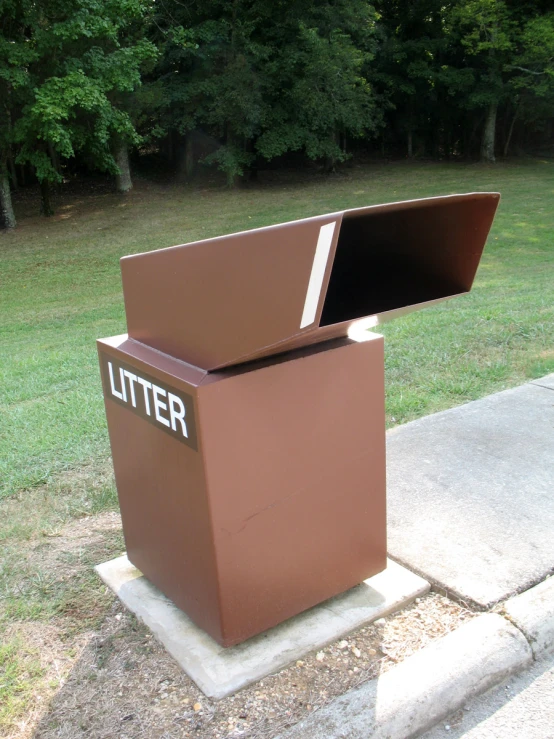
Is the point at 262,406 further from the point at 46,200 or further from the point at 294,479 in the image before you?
the point at 46,200

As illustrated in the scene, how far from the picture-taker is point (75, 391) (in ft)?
17.2

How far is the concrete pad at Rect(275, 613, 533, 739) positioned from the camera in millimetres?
2047

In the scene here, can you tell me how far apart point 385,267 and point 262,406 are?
A: 845mm

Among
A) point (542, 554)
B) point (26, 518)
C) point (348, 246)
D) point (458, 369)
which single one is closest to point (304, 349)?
point (348, 246)

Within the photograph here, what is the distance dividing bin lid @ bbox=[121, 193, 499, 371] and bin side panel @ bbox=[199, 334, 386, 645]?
143 mm

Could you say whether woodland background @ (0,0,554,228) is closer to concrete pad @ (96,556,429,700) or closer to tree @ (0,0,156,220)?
tree @ (0,0,156,220)

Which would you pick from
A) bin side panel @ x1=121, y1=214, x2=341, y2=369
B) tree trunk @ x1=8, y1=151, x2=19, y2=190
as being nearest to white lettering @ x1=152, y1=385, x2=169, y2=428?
bin side panel @ x1=121, y1=214, x2=341, y2=369

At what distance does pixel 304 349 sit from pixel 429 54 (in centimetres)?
2923

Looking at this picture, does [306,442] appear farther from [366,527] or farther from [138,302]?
[138,302]

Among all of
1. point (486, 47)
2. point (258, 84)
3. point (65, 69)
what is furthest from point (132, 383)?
point (486, 47)

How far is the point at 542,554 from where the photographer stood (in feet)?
9.32

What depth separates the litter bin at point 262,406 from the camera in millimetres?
2000

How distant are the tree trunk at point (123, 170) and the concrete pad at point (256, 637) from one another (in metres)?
21.9

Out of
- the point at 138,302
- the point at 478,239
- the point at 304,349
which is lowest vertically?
the point at 304,349
